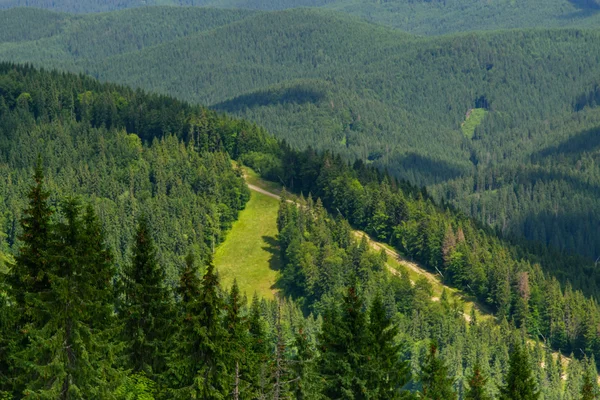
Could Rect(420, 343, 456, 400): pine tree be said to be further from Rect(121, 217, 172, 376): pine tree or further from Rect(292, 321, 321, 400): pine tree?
Rect(121, 217, 172, 376): pine tree

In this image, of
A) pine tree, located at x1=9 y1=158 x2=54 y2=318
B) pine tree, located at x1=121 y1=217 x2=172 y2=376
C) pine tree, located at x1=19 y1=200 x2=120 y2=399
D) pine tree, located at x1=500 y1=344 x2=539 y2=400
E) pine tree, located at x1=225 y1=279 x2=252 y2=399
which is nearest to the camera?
pine tree, located at x1=19 y1=200 x2=120 y2=399

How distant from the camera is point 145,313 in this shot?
210 feet

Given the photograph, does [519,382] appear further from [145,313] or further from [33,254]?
[33,254]

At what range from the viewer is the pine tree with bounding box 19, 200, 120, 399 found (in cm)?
5241

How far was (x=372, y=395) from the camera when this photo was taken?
65250 mm

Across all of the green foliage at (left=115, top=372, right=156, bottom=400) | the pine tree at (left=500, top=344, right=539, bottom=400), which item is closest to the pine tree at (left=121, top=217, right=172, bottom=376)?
the green foliage at (left=115, top=372, right=156, bottom=400)

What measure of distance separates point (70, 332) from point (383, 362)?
22139mm

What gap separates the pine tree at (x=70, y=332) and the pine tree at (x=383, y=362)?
18.7 meters

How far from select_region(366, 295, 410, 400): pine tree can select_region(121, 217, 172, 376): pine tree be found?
44.1ft

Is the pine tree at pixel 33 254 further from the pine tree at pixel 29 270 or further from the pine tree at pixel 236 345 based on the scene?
the pine tree at pixel 236 345

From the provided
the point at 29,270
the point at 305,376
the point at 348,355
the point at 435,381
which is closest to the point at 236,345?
the point at 348,355

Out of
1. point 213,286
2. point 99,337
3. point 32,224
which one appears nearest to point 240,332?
point 213,286

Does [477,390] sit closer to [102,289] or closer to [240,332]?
[240,332]

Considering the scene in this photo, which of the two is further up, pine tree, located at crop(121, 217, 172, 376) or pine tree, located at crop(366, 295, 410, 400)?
pine tree, located at crop(121, 217, 172, 376)
